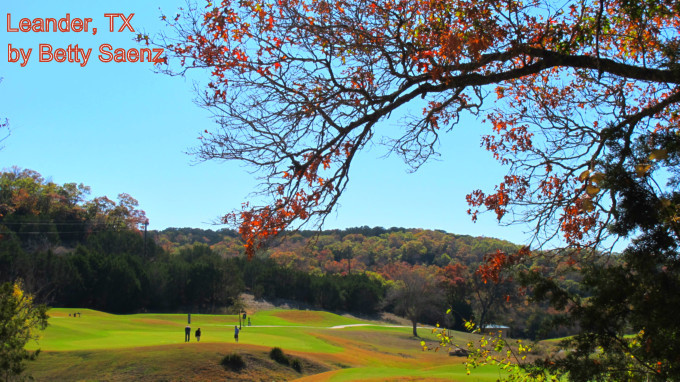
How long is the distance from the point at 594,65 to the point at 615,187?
2489mm

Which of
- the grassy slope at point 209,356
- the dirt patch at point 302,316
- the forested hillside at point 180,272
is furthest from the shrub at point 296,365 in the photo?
the dirt patch at point 302,316

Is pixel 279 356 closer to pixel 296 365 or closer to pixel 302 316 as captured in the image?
pixel 296 365

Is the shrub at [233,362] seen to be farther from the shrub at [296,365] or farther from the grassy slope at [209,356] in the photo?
the shrub at [296,365]

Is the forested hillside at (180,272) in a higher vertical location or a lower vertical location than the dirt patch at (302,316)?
higher

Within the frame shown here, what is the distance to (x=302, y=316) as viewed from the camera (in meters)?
67.0

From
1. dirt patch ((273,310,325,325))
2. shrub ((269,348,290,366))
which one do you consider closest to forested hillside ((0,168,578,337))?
dirt patch ((273,310,325,325))

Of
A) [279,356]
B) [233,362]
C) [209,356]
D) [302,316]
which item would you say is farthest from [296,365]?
[302,316]

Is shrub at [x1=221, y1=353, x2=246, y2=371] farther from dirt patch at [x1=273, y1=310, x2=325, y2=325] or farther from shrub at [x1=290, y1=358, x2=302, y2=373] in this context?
dirt patch at [x1=273, y1=310, x2=325, y2=325]

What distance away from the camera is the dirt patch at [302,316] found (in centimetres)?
6438

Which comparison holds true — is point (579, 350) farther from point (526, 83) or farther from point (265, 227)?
point (526, 83)

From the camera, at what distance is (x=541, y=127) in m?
8.70

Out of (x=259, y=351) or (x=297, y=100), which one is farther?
(x=259, y=351)

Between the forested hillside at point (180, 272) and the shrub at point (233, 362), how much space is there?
56.0 ft

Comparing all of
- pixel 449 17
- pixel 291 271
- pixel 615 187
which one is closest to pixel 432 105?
pixel 449 17
